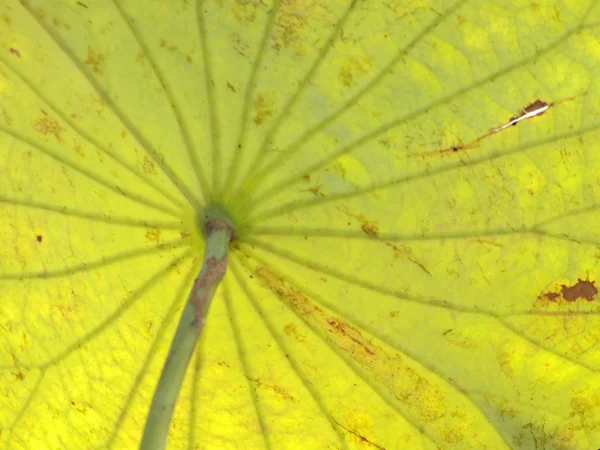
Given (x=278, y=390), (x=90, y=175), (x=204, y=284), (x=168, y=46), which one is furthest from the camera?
(x=278, y=390)

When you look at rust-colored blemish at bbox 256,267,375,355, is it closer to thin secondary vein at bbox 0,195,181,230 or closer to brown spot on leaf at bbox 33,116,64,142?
thin secondary vein at bbox 0,195,181,230

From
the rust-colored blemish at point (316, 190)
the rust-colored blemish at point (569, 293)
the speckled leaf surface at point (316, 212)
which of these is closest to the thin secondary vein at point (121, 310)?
the speckled leaf surface at point (316, 212)

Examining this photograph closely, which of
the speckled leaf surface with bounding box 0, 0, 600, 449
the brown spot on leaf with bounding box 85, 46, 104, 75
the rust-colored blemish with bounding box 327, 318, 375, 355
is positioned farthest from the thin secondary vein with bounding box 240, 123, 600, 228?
the brown spot on leaf with bounding box 85, 46, 104, 75

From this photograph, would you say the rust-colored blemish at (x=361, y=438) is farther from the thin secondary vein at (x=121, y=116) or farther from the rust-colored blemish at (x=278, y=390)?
the thin secondary vein at (x=121, y=116)

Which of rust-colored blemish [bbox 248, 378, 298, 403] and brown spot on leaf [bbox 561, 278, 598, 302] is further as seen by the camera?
rust-colored blemish [bbox 248, 378, 298, 403]

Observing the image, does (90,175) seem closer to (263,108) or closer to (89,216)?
(89,216)

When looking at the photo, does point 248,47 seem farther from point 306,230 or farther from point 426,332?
point 426,332

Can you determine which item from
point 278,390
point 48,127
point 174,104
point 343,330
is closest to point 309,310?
point 343,330
